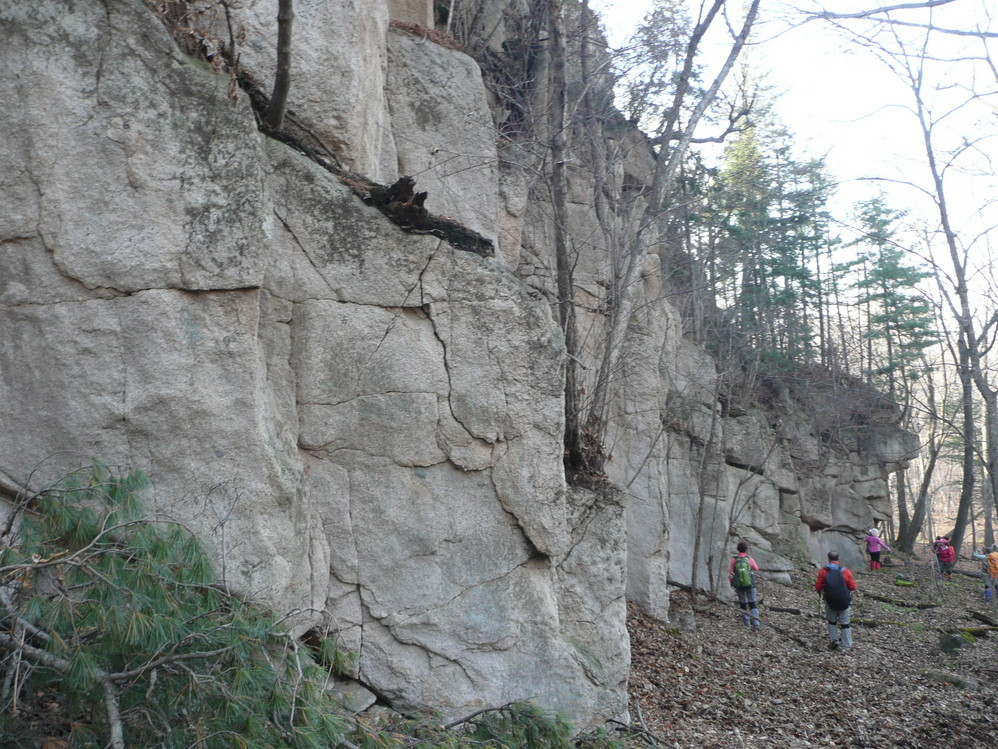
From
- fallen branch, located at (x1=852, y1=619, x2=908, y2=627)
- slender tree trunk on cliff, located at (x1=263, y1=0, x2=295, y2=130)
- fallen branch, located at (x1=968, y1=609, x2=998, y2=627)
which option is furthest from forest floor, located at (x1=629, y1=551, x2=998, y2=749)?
slender tree trunk on cliff, located at (x1=263, y1=0, x2=295, y2=130)

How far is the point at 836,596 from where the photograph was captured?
39.0 feet

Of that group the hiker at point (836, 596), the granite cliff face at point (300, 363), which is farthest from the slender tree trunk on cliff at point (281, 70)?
the hiker at point (836, 596)

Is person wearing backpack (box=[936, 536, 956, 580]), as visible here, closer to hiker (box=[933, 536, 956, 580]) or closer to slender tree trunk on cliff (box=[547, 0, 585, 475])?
hiker (box=[933, 536, 956, 580])

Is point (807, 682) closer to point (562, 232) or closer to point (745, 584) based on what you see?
point (745, 584)

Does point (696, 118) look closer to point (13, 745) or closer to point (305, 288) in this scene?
point (305, 288)

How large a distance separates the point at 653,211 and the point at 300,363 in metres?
7.46

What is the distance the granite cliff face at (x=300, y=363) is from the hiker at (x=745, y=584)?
6327 mm

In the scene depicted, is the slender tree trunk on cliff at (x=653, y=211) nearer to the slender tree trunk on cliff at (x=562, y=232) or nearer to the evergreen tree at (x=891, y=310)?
the slender tree trunk on cliff at (x=562, y=232)

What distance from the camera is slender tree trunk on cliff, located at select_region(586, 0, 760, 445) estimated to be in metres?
10.5

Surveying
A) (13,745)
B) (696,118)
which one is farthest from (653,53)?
(13,745)

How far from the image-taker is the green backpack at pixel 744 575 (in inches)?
533

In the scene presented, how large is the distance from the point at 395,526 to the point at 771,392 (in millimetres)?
20100

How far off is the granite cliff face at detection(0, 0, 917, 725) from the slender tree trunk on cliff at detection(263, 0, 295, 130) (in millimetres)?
278

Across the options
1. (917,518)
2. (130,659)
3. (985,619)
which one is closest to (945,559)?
(917,518)
